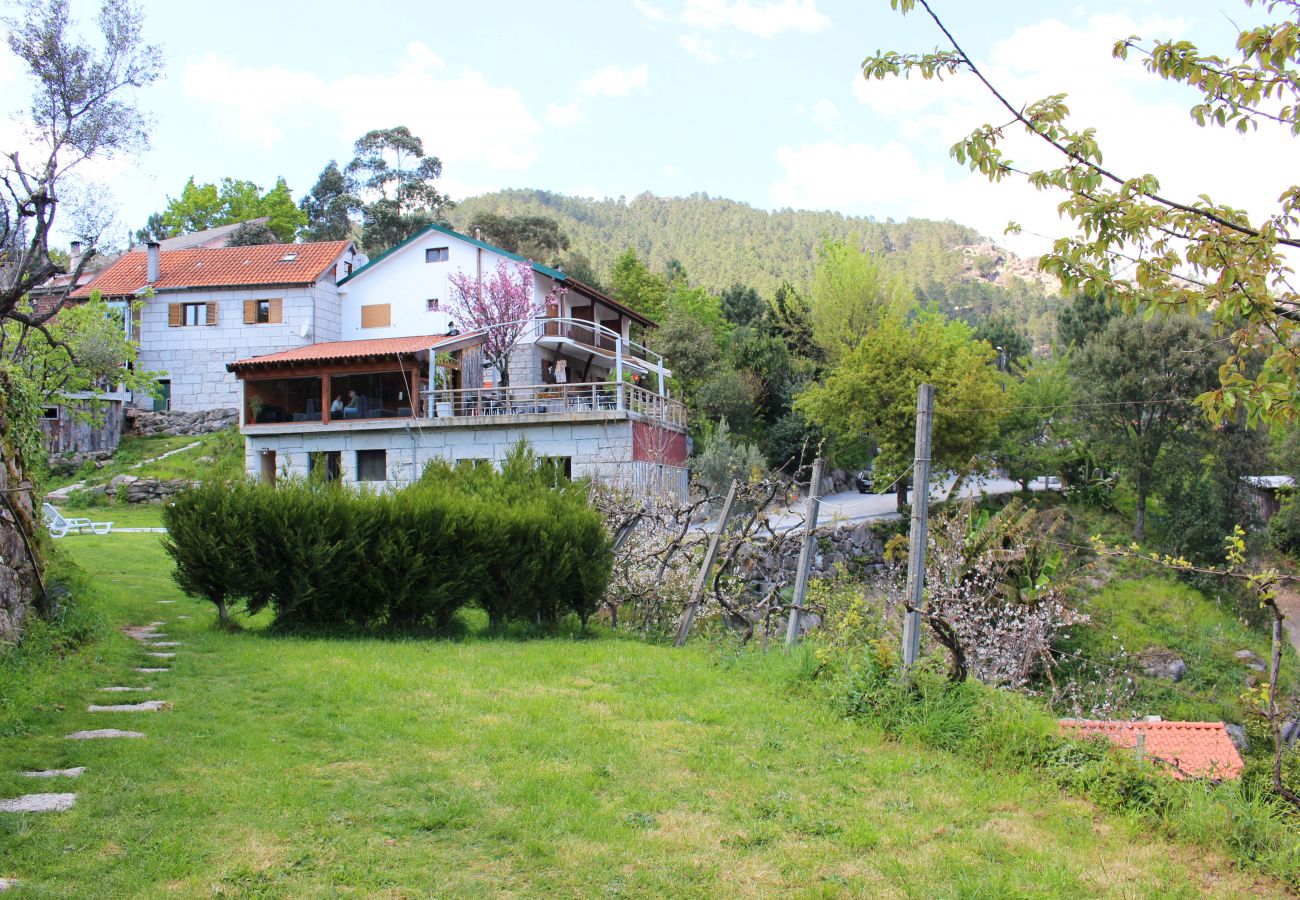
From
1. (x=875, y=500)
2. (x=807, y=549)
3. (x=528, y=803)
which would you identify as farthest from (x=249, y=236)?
(x=528, y=803)

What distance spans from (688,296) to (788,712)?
41155 millimetres

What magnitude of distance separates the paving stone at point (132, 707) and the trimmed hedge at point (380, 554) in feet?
11.8

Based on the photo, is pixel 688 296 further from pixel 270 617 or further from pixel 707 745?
pixel 707 745

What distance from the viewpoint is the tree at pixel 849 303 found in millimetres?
44031

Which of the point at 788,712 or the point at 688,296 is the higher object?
the point at 688,296

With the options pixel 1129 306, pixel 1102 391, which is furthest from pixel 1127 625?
pixel 1129 306

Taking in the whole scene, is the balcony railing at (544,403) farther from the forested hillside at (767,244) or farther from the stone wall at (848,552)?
the forested hillside at (767,244)

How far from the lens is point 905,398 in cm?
3080

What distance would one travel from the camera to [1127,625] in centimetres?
2589

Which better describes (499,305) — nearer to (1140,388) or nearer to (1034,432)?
(1034,432)

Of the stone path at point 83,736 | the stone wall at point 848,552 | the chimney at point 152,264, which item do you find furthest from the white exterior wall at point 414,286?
the stone path at point 83,736

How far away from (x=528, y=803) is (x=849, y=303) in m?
41.0

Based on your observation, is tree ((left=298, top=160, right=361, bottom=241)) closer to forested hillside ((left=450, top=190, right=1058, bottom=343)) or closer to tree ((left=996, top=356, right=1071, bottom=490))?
forested hillside ((left=450, top=190, right=1058, bottom=343))

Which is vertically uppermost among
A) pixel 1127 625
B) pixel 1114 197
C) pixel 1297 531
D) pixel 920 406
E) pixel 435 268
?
pixel 435 268
